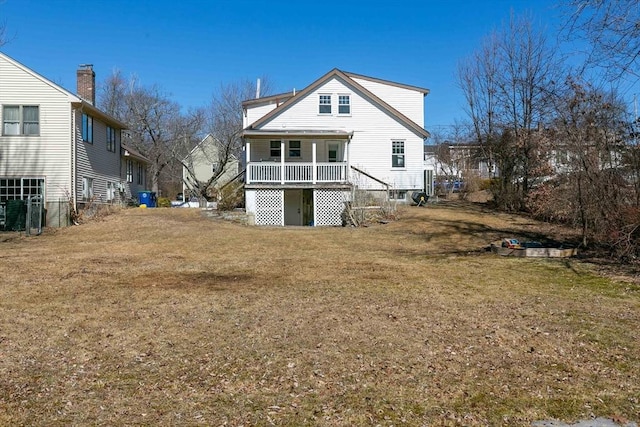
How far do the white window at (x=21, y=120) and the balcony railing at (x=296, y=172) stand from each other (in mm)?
9486

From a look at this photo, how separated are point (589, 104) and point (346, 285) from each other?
27.7 ft

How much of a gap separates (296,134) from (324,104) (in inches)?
148

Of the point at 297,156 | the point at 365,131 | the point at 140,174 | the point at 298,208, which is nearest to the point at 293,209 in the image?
the point at 298,208

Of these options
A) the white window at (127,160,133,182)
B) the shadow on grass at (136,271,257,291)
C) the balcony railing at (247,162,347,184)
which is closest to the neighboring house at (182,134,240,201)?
the white window at (127,160,133,182)

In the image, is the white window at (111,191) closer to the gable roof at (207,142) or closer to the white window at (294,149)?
the white window at (294,149)

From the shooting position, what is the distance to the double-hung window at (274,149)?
27.2m

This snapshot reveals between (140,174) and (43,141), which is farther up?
(43,141)

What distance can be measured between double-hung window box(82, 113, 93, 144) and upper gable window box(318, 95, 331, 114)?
38.5 feet

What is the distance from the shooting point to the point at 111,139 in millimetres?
27297

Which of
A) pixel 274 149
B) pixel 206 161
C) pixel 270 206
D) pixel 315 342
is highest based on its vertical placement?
pixel 206 161

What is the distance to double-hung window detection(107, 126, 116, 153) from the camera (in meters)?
26.8

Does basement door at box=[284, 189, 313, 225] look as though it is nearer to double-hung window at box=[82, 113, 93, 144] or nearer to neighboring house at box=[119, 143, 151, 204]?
double-hung window at box=[82, 113, 93, 144]

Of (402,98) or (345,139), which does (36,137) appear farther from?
(402,98)

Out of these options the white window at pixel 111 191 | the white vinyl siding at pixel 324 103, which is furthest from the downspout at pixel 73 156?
the white vinyl siding at pixel 324 103
